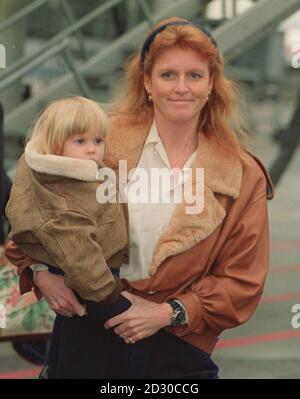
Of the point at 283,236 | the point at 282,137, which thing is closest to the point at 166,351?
the point at 282,137

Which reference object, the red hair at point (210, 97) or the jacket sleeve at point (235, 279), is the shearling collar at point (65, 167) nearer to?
the red hair at point (210, 97)

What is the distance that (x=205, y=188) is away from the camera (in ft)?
7.05

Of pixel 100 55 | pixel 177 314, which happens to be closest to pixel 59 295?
pixel 177 314

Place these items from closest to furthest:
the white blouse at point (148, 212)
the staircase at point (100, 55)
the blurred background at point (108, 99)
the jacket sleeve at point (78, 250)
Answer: the jacket sleeve at point (78, 250) → the white blouse at point (148, 212) → the blurred background at point (108, 99) → the staircase at point (100, 55)

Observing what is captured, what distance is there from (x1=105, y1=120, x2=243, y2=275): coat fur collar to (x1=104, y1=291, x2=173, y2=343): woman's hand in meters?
0.09

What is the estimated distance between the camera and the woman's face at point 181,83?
6.89 feet

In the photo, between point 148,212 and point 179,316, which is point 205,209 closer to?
point 148,212

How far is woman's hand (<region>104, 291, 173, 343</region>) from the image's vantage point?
209cm

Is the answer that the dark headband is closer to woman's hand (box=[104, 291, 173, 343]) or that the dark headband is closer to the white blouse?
the white blouse

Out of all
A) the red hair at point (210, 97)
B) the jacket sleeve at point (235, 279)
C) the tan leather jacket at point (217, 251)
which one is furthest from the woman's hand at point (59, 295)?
the red hair at point (210, 97)

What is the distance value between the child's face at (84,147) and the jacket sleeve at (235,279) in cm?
39

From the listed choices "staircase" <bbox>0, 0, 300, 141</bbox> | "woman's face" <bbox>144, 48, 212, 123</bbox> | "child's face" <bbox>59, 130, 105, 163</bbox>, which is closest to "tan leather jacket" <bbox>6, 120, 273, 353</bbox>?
"woman's face" <bbox>144, 48, 212, 123</bbox>

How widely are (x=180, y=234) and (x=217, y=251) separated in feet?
0.33

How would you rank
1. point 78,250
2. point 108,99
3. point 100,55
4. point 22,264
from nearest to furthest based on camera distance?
point 78,250
point 22,264
point 100,55
point 108,99
